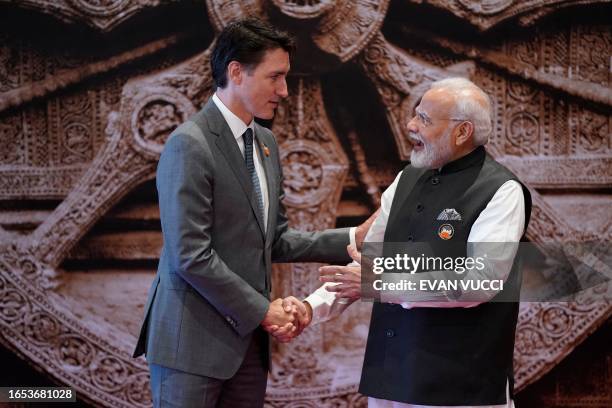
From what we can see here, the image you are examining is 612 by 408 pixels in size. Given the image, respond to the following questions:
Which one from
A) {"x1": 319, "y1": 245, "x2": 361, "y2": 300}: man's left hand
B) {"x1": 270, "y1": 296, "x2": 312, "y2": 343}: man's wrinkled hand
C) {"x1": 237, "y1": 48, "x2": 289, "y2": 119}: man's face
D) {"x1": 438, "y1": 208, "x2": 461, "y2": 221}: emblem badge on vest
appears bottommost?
{"x1": 270, "y1": 296, "x2": 312, "y2": 343}: man's wrinkled hand

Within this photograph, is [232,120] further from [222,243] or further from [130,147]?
[130,147]

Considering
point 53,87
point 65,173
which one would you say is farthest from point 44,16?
point 65,173

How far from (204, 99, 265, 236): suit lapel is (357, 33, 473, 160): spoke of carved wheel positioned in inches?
50.3

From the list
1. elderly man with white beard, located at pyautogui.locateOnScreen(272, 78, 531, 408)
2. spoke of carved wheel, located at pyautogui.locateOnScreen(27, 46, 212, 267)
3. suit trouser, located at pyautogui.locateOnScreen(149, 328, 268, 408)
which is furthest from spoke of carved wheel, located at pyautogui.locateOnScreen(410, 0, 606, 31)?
suit trouser, located at pyautogui.locateOnScreen(149, 328, 268, 408)

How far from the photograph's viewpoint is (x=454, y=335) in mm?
1959

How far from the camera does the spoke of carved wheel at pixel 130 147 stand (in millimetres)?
3168

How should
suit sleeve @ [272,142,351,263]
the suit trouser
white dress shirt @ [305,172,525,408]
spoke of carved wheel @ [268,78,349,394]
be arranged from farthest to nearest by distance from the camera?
spoke of carved wheel @ [268,78,349,394] → suit sleeve @ [272,142,351,263] → the suit trouser → white dress shirt @ [305,172,525,408]

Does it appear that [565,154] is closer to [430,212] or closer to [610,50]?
[610,50]

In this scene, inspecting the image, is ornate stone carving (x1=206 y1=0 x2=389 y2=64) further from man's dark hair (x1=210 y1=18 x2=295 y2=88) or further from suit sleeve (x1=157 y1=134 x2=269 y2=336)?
suit sleeve (x1=157 y1=134 x2=269 y2=336)

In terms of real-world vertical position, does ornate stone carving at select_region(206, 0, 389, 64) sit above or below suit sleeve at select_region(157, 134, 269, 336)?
above

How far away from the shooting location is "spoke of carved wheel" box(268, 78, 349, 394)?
3.21 meters

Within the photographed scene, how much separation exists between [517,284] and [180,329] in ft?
3.09

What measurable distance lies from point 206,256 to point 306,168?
1.35 meters

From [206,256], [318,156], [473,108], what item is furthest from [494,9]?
[206,256]
